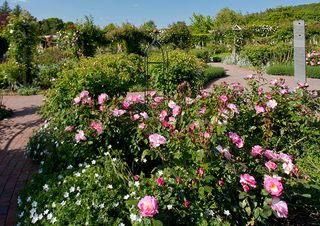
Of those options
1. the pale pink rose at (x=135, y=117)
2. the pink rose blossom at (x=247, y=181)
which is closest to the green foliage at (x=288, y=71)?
the pale pink rose at (x=135, y=117)

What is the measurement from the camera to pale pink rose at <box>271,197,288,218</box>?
1779 millimetres

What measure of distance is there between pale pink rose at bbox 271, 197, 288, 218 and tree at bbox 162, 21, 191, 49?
64.3ft

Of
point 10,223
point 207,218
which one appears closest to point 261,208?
point 207,218

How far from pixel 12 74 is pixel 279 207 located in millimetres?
10878

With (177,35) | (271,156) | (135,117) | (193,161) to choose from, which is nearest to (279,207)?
(271,156)

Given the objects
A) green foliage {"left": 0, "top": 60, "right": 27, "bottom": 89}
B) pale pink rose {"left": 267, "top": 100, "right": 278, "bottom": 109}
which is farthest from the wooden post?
green foliage {"left": 0, "top": 60, "right": 27, "bottom": 89}

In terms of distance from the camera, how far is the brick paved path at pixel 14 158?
10.6ft

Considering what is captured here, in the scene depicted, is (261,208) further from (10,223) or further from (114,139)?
(10,223)

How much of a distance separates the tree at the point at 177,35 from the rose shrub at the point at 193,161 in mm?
17477

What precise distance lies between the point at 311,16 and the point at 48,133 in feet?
107

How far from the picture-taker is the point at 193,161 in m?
2.10

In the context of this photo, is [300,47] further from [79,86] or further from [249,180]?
[249,180]

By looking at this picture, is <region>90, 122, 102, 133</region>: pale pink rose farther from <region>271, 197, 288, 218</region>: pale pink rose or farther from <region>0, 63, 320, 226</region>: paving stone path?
<region>271, 197, 288, 218</region>: pale pink rose

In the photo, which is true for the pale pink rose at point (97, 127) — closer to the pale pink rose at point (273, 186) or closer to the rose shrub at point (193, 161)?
the rose shrub at point (193, 161)
